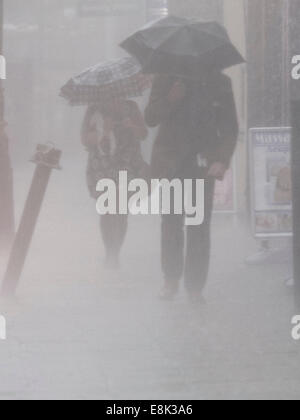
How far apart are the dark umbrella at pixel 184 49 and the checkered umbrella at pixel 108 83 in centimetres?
7

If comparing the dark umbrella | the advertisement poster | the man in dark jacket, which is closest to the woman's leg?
the man in dark jacket

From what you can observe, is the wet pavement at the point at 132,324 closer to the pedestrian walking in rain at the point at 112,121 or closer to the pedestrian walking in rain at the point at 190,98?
the pedestrian walking in rain at the point at 112,121

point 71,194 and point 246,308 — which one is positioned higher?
point 71,194

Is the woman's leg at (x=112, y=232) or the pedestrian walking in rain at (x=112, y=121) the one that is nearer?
the pedestrian walking in rain at (x=112, y=121)

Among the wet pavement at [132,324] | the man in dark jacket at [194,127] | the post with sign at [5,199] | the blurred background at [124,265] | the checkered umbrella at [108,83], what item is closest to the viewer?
the wet pavement at [132,324]

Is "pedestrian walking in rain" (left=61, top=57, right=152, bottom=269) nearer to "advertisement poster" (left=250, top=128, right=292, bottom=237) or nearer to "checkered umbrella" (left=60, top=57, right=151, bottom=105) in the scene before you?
"checkered umbrella" (left=60, top=57, right=151, bottom=105)

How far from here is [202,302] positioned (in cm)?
662

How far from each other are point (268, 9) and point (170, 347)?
3.26 m

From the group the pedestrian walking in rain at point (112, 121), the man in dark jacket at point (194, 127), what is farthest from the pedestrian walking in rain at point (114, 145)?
the man in dark jacket at point (194, 127)

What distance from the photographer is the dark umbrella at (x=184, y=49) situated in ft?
A: 20.9

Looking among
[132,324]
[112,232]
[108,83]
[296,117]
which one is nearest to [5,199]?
[112,232]

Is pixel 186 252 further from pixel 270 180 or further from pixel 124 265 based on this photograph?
pixel 270 180

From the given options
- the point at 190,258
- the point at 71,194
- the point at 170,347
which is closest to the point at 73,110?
the point at 71,194

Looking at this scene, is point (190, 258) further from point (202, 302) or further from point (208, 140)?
point (208, 140)
